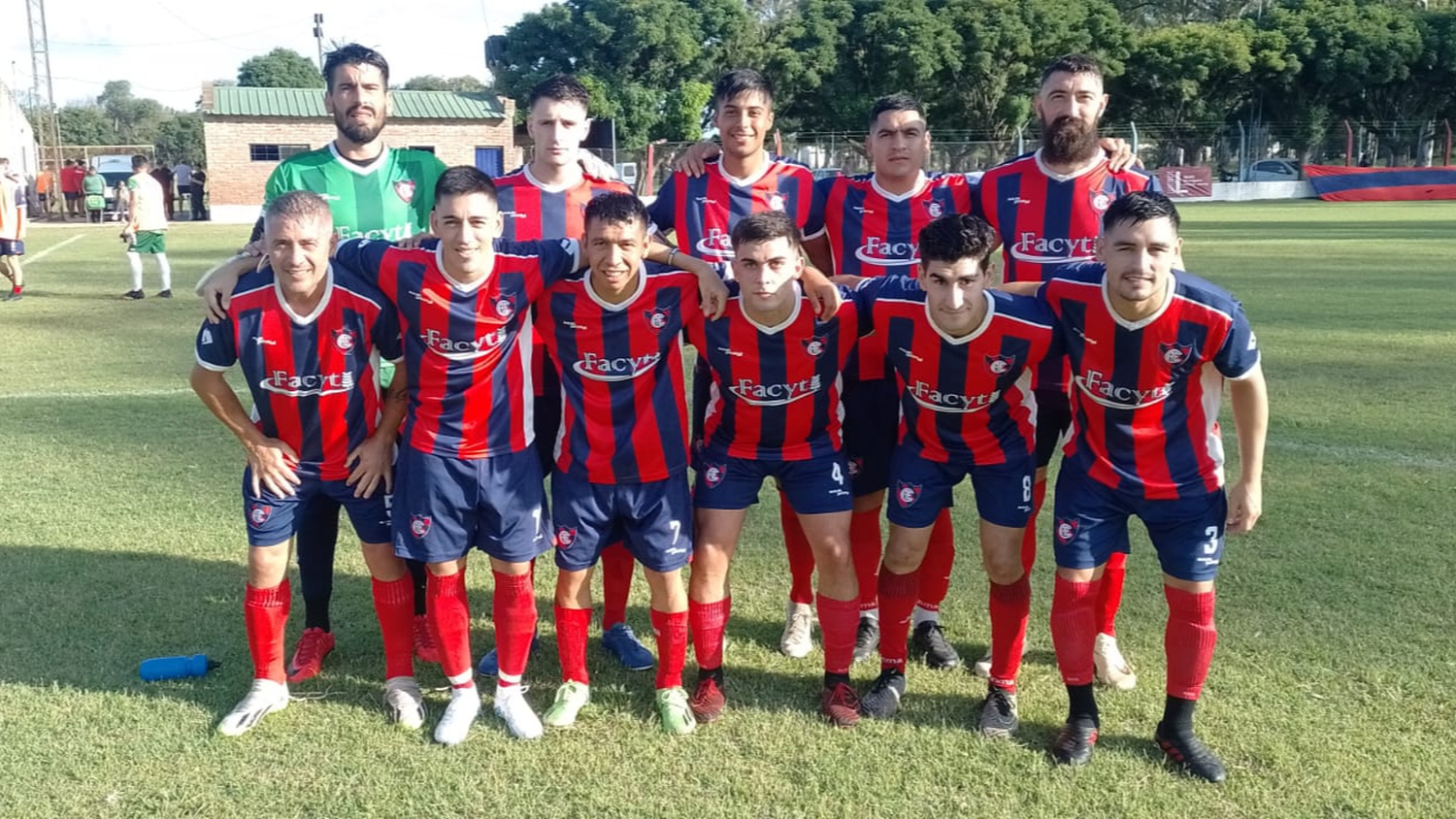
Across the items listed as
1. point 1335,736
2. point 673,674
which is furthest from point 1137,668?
point 673,674

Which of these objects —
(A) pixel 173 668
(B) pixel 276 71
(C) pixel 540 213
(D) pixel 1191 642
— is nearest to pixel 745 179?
(C) pixel 540 213

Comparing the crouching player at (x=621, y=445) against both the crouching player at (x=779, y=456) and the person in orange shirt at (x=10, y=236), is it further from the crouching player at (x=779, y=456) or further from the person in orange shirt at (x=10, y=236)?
the person in orange shirt at (x=10, y=236)

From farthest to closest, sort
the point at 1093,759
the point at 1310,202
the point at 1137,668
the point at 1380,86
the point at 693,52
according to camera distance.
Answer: the point at 693,52, the point at 1380,86, the point at 1310,202, the point at 1137,668, the point at 1093,759

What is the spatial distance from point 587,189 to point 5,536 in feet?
10.7

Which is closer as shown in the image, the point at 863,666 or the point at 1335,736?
the point at 1335,736

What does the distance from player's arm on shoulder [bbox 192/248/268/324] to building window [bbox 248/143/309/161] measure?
115 feet

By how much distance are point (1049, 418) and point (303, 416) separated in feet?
8.39

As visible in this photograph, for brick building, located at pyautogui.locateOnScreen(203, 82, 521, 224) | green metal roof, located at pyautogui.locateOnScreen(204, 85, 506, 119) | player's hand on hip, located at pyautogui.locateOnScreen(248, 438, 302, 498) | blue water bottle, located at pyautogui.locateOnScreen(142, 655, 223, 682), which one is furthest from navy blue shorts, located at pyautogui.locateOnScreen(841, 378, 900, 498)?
green metal roof, located at pyautogui.locateOnScreen(204, 85, 506, 119)

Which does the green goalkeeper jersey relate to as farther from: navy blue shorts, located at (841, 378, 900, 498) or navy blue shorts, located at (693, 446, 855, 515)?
navy blue shorts, located at (841, 378, 900, 498)

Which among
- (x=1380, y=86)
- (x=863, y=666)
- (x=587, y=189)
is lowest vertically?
(x=863, y=666)

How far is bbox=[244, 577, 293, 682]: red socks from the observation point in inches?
136

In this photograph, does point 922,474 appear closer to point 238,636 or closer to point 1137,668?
point 1137,668

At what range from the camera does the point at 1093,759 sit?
3127 mm

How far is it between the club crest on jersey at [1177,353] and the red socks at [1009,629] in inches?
33.8
